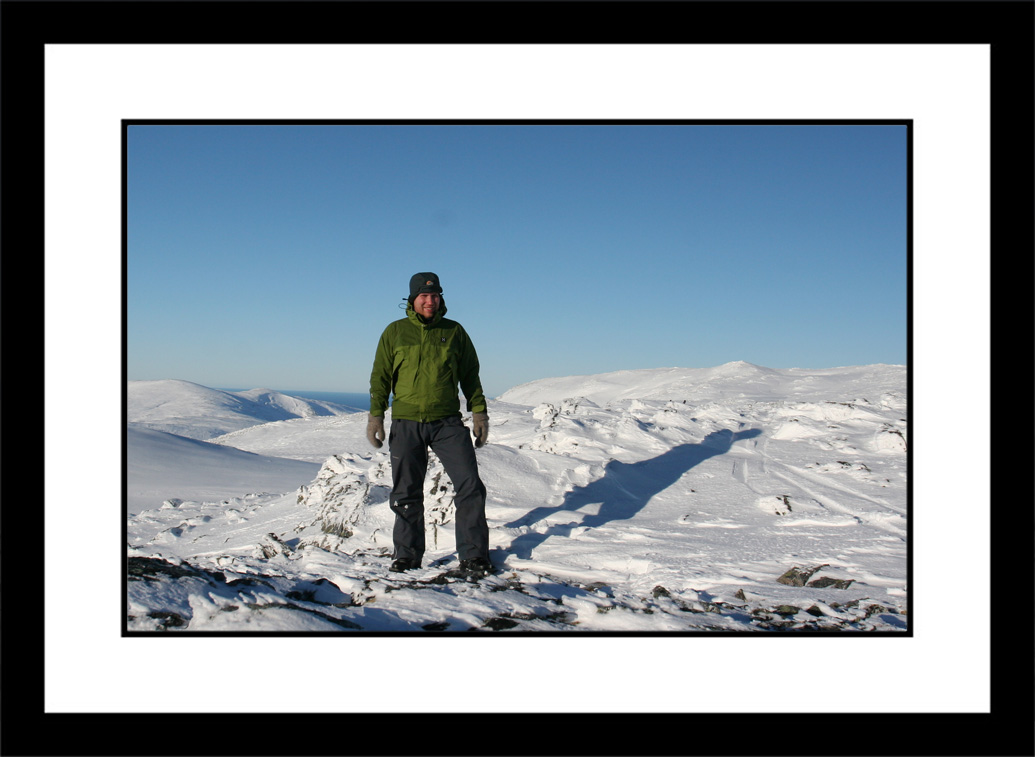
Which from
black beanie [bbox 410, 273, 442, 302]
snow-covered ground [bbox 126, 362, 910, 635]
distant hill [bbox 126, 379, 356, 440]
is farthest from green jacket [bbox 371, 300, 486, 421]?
distant hill [bbox 126, 379, 356, 440]

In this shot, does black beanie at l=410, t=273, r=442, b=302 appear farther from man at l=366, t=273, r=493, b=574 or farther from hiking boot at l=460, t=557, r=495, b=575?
hiking boot at l=460, t=557, r=495, b=575

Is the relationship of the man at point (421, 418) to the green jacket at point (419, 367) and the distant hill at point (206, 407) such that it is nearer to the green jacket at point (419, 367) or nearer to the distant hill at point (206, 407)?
the green jacket at point (419, 367)

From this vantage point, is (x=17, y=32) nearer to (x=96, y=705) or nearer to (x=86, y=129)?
(x=86, y=129)

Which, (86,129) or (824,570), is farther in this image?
(824,570)

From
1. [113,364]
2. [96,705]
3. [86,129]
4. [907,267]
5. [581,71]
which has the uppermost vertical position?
[581,71]

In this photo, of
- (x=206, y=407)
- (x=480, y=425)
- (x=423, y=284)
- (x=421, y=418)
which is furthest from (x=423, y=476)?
(x=206, y=407)

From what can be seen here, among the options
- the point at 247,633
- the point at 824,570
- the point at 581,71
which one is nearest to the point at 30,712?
the point at 247,633

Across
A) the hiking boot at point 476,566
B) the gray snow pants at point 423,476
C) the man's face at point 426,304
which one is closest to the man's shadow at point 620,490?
the hiking boot at point 476,566
